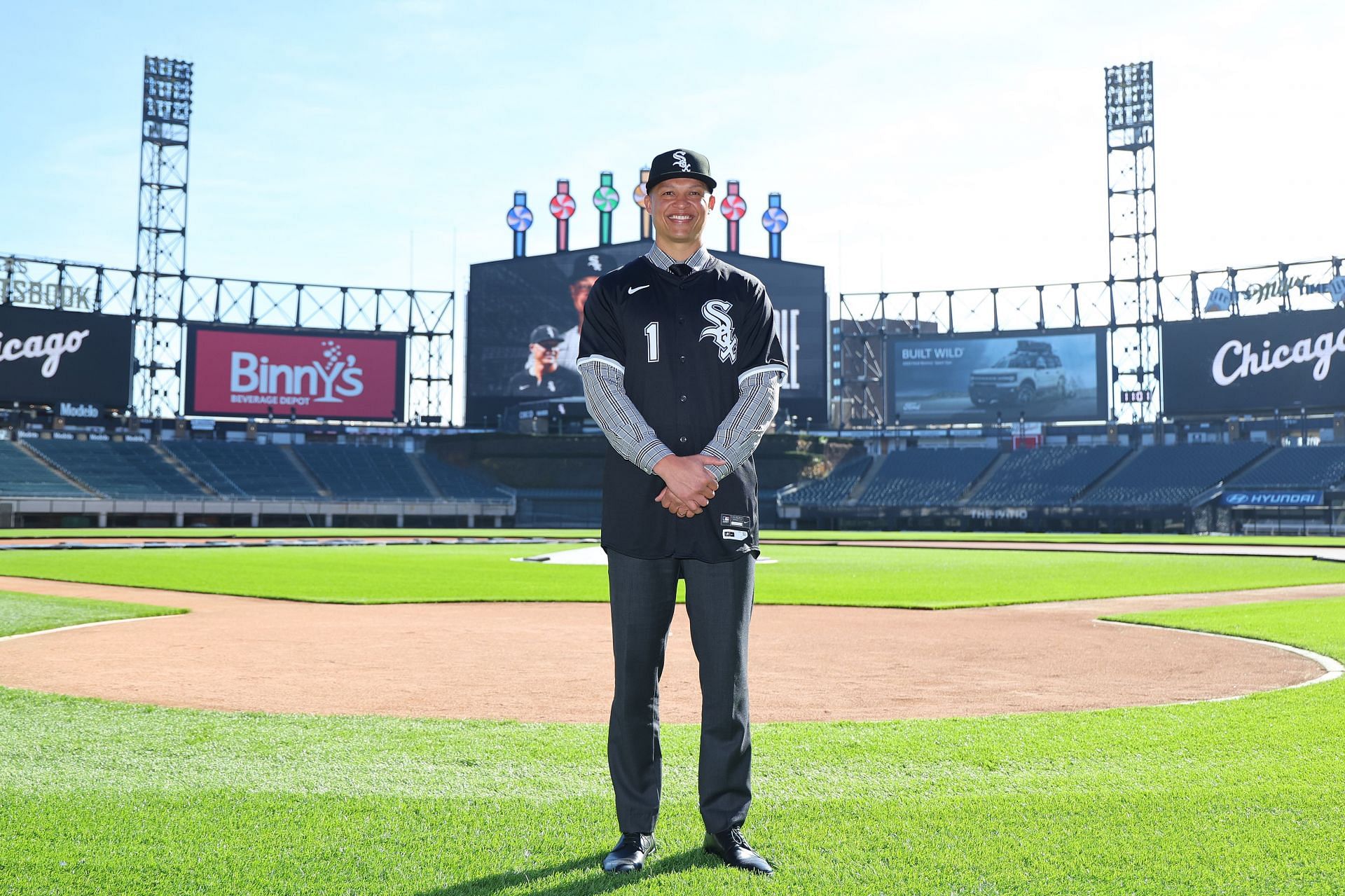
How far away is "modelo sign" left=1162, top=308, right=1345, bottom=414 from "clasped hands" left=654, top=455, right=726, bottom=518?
Result: 7460 cm

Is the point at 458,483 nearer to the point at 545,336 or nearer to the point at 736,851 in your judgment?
the point at 545,336

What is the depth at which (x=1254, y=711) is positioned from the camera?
22.5 feet

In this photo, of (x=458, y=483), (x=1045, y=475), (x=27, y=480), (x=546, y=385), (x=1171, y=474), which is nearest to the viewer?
(x=27, y=480)

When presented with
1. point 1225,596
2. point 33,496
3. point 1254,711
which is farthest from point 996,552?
point 33,496

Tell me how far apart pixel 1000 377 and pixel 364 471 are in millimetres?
45031

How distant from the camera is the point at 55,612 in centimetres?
1484

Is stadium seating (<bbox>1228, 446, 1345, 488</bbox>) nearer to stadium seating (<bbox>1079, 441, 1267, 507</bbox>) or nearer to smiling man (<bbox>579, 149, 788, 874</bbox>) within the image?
stadium seating (<bbox>1079, 441, 1267, 507</bbox>)

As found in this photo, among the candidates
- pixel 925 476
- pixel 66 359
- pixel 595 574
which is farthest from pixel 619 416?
pixel 925 476

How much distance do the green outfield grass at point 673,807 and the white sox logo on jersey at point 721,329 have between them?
6.23 ft

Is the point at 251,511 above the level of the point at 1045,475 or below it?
below

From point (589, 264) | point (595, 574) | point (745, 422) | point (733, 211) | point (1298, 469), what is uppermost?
point (733, 211)

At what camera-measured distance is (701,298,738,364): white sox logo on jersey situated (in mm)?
4496

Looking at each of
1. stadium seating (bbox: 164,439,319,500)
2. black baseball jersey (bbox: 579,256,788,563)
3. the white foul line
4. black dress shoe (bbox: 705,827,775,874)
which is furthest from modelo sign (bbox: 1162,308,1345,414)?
black dress shoe (bbox: 705,827,775,874)

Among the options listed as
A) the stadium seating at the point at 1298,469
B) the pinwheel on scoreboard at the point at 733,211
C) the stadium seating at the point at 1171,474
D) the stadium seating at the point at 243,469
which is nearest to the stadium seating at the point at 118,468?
the stadium seating at the point at 243,469
